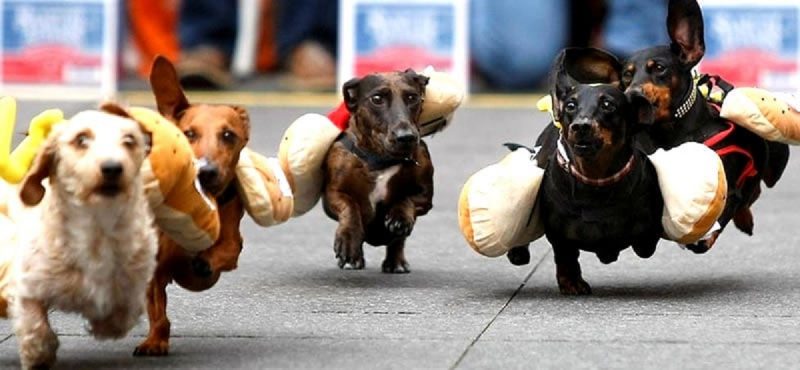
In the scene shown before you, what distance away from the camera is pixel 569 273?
8648 mm

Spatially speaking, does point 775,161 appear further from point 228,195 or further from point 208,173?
point 208,173

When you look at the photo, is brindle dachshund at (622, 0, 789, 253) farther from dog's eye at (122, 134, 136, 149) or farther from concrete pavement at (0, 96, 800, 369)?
dog's eye at (122, 134, 136, 149)

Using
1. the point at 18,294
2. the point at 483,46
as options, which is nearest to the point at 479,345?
the point at 18,294

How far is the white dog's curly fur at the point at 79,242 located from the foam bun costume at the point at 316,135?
2.43 meters

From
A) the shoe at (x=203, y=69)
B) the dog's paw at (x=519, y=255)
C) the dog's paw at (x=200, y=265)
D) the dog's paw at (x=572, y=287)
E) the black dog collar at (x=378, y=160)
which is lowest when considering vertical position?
the shoe at (x=203, y=69)

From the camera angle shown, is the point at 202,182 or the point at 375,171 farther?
the point at 375,171

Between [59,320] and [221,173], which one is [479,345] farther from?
[59,320]

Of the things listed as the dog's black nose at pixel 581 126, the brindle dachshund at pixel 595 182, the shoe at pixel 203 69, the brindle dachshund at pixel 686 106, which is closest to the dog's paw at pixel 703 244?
the brindle dachshund at pixel 686 106

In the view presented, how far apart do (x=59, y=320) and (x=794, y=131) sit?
308cm

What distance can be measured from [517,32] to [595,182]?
30.4 ft

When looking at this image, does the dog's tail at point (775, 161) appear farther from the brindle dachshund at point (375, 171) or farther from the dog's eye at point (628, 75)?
the brindle dachshund at point (375, 171)

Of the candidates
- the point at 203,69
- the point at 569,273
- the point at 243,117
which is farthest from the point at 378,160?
the point at 203,69

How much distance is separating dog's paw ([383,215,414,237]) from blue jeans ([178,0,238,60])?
8.64 meters

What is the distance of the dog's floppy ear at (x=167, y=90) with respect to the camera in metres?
7.47
